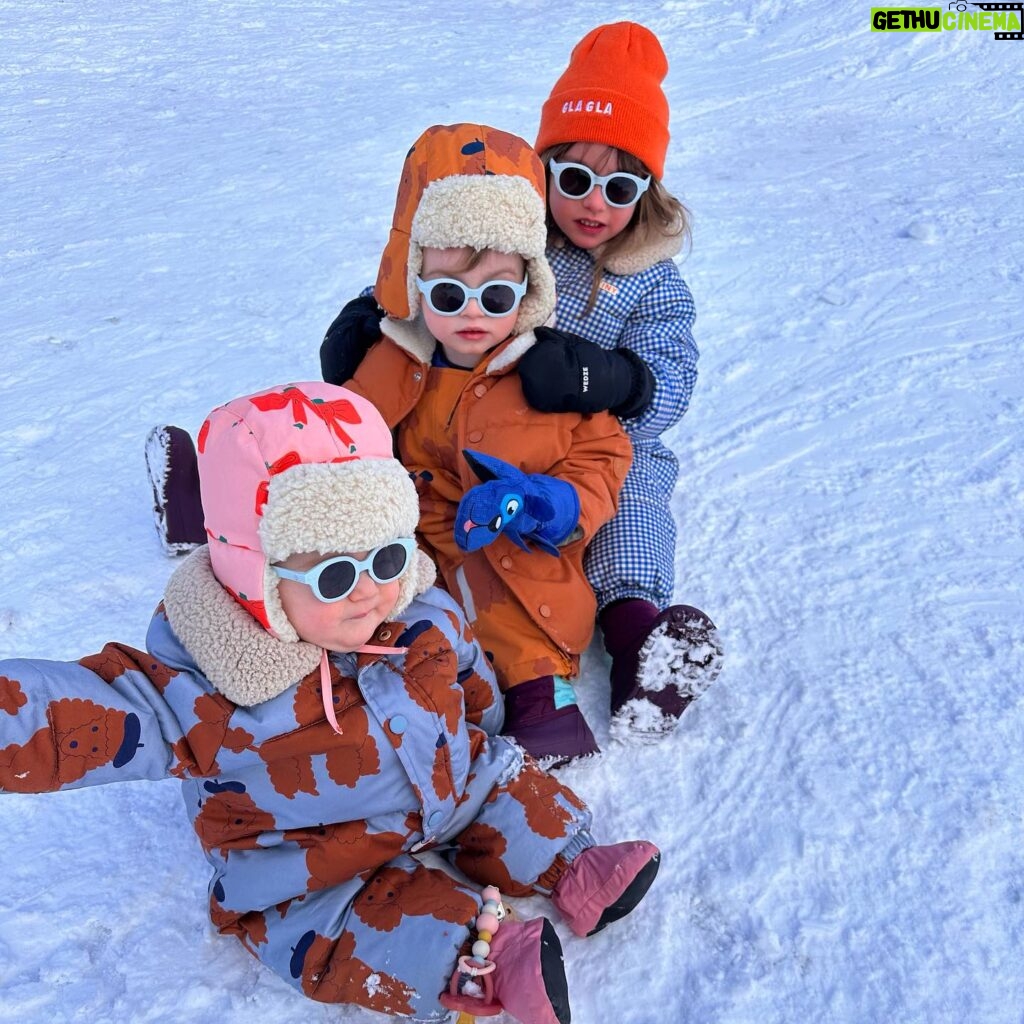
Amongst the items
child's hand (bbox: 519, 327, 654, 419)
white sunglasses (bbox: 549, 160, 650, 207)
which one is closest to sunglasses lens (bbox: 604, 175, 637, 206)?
white sunglasses (bbox: 549, 160, 650, 207)

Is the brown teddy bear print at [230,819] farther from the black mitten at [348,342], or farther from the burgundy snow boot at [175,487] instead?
the black mitten at [348,342]

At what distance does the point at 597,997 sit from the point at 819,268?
277 cm

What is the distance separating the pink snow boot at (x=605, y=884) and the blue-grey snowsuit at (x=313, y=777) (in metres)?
A: 0.05

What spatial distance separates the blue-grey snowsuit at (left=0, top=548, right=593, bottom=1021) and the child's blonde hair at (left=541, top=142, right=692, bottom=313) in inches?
41.4

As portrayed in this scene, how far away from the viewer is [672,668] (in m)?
1.83

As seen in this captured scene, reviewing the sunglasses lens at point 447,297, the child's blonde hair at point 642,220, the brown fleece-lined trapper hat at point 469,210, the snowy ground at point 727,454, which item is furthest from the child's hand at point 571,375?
the snowy ground at point 727,454

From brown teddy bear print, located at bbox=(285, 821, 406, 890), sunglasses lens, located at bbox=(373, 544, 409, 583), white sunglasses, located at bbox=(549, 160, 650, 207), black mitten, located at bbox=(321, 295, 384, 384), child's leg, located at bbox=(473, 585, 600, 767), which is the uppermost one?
white sunglasses, located at bbox=(549, 160, 650, 207)

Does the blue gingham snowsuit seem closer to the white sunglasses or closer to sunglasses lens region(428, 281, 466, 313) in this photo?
the white sunglasses

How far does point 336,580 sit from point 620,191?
50.3 inches

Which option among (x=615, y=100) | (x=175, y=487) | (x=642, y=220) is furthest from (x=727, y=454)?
(x=175, y=487)

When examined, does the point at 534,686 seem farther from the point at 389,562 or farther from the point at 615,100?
the point at 615,100

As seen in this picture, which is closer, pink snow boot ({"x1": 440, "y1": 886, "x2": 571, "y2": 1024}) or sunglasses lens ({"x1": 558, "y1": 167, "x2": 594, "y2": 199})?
pink snow boot ({"x1": 440, "y1": 886, "x2": 571, "y2": 1024})

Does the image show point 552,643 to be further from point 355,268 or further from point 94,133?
point 94,133

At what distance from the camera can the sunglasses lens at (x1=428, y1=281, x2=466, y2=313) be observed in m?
1.88
